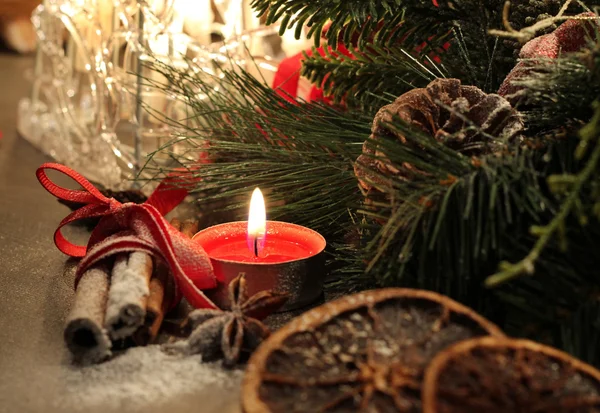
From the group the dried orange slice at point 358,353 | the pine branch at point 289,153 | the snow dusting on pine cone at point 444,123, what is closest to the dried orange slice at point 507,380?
the dried orange slice at point 358,353

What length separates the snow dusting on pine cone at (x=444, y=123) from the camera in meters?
0.54

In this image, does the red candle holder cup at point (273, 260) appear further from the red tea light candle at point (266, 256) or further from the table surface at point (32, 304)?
the table surface at point (32, 304)

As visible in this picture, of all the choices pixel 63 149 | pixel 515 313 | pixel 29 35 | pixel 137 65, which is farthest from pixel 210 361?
pixel 29 35

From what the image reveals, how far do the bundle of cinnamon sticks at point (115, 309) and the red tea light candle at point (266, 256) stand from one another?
0.22ft

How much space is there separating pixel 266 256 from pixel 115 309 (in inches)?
6.8

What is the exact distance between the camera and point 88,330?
54cm

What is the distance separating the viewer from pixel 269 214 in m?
0.80

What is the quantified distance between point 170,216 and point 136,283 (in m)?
0.36

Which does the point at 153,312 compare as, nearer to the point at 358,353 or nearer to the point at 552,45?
the point at 358,353

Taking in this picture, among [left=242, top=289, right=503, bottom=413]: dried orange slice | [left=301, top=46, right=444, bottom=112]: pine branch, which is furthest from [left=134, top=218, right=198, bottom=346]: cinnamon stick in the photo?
[left=301, top=46, right=444, bottom=112]: pine branch

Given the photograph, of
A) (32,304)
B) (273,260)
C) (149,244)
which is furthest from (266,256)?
(32,304)

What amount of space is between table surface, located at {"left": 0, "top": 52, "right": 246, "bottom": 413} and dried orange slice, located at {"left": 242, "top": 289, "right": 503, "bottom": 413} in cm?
9

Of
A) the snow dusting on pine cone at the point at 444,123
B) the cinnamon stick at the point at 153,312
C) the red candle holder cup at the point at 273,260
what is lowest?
the cinnamon stick at the point at 153,312

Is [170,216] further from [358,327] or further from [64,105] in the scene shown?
[358,327]
